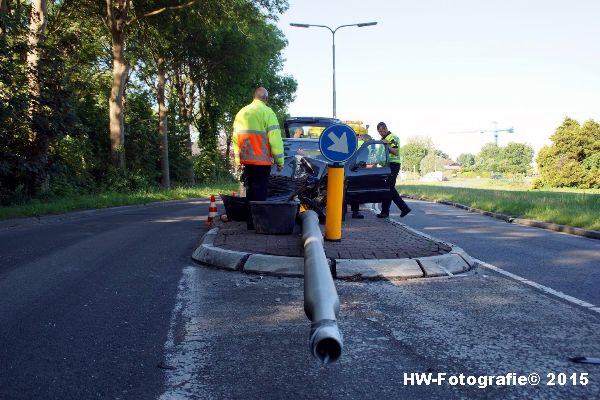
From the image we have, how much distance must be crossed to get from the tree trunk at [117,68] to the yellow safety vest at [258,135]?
1539 centimetres

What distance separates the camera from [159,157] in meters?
29.1

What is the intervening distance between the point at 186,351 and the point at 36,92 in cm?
1394

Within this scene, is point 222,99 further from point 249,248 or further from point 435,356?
point 435,356

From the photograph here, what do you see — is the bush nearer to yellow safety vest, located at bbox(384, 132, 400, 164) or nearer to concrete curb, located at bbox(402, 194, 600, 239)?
concrete curb, located at bbox(402, 194, 600, 239)

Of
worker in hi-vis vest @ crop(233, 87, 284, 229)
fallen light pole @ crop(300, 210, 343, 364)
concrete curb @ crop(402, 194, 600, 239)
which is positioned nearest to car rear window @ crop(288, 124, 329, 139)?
→ concrete curb @ crop(402, 194, 600, 239)

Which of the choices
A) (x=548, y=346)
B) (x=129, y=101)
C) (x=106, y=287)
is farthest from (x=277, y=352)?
(x=129, y=101)

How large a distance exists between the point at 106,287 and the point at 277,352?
2595 millimetres

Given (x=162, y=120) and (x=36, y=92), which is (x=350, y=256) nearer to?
(x=36, y=92)

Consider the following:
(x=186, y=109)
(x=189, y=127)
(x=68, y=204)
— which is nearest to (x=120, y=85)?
(x=68, y=204)

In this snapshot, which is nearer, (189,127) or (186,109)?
(186,109)

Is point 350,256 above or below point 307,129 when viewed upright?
below

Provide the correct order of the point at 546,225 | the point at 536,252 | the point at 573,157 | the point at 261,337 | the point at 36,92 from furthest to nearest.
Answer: the point at 573,157
the point at 36,92
the point at 546,225
the point at 536,252
the point at 261,337

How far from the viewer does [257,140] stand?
7.63m

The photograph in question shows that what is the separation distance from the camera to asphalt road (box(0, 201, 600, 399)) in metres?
2.97
